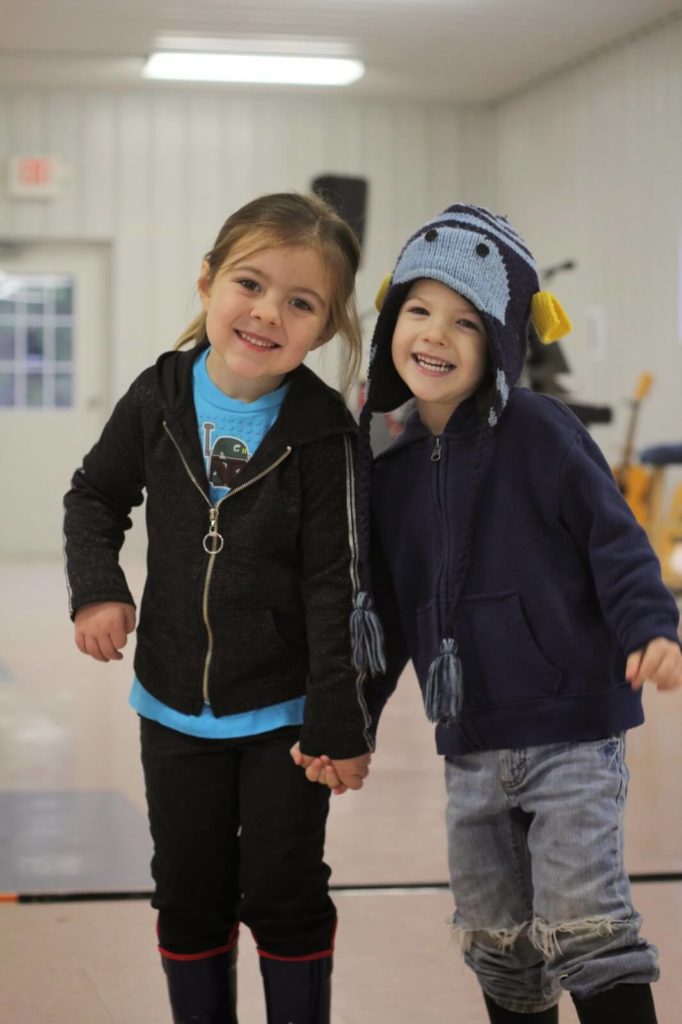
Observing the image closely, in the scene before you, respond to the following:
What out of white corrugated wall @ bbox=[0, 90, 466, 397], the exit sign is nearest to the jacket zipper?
white corrugated wall @ bbox=[0, 90, 466, 397]

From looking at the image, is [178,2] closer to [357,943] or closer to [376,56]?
[376,56]

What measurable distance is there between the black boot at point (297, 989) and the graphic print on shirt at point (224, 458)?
19.9 inches

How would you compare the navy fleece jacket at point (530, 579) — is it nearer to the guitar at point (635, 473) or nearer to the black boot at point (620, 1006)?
the black boot at point (620, 1006)

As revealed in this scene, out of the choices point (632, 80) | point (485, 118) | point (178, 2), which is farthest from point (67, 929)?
point (485, 118)

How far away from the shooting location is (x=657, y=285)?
23.8 feet

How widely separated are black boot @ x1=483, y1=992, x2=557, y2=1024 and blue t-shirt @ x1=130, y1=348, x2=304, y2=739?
0.36m

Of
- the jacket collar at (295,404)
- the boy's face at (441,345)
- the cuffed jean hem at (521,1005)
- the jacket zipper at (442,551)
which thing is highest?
the boy's face at (441,345)

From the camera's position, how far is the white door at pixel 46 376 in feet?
28.9

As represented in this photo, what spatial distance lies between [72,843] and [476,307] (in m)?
1.50

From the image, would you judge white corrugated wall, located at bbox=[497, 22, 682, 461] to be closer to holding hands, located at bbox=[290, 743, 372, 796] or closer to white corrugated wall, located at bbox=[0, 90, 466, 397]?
white corrugated wall, located at bbox=[0, 90, 466, 397]

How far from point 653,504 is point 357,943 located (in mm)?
5064

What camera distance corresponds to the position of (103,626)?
149cm

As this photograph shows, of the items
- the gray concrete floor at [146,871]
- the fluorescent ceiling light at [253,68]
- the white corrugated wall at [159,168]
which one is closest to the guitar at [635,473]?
the white corrugated wall at [159,168]

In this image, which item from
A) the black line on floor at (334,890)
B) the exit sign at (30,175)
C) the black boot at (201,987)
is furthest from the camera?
the exit sign at (30,175)
